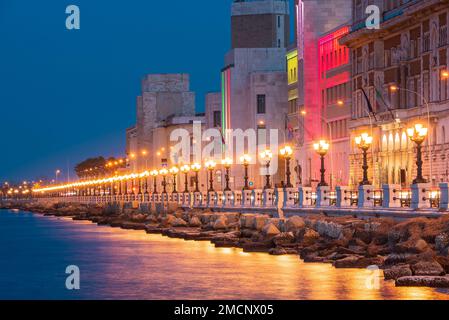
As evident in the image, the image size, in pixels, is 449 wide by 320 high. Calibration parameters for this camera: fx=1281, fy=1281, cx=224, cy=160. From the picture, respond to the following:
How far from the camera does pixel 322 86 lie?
153 metres

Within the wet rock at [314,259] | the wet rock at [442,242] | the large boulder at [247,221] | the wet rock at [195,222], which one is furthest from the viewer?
the wet rock at [195,222]

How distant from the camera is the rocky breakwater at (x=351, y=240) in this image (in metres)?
44.9

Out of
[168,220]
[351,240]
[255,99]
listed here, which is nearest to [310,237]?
[351,240]

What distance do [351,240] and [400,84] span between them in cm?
7003

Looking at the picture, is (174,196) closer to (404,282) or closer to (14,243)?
(14,243)

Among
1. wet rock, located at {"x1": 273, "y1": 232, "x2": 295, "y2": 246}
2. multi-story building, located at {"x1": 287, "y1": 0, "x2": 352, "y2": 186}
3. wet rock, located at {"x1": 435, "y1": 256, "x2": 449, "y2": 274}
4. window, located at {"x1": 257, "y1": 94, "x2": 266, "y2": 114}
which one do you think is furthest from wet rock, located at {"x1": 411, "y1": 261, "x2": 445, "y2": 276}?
window, located at {"x1": 257, "y1": 94, "x2": 266, "y2": 114}

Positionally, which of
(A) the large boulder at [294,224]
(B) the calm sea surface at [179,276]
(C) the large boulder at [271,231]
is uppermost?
(A) the large boulder at [294,224]

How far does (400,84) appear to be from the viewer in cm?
12444

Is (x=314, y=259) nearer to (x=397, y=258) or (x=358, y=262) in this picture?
(x=358, y=262)

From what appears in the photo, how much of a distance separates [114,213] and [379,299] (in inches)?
4218

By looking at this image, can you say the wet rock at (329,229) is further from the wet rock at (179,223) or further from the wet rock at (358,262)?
the wet rock at (179,223)

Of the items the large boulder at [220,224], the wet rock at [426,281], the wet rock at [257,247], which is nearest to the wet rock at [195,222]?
Result: the large boulder at [220,224]

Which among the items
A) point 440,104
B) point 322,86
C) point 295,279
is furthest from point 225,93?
point 295,279

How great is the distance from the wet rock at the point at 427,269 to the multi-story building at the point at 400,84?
207 feet
